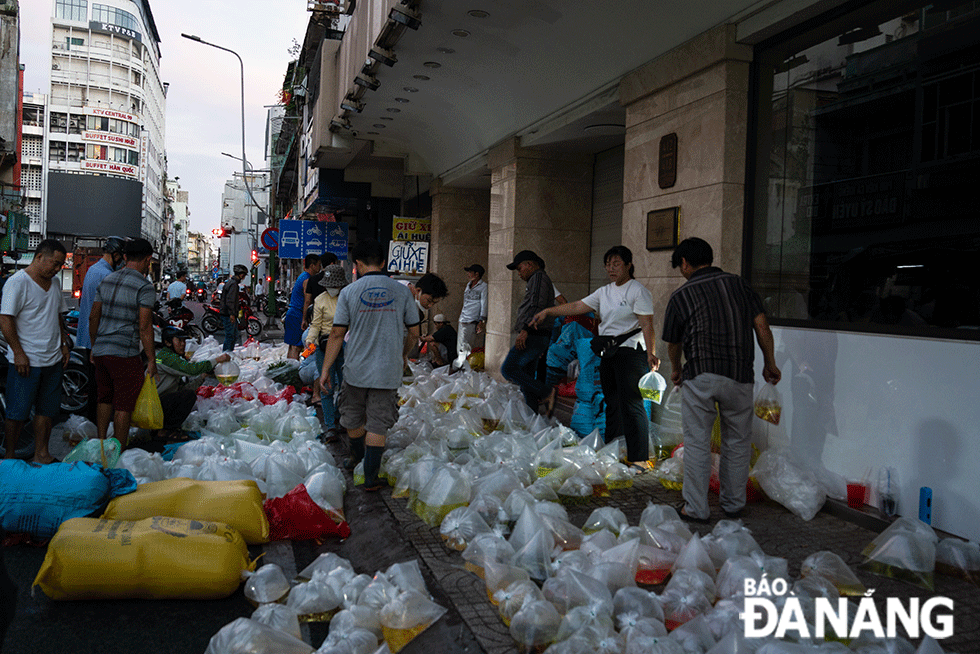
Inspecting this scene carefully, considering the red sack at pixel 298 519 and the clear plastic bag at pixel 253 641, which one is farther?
the red sack at pixel 298 519

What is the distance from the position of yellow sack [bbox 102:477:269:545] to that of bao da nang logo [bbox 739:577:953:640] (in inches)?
106

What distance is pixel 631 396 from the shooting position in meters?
5.70

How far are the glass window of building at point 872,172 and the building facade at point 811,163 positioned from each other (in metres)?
0.01

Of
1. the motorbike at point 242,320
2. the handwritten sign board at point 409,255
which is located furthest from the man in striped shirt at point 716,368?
the motorbike at point 242,320

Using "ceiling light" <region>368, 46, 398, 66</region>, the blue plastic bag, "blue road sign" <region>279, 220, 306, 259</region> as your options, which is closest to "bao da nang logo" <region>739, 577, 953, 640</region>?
the blue plastic bag

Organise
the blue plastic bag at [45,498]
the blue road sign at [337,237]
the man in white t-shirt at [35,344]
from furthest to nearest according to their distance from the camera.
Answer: the blue road sign at [337,237] → the man in white t-shirt at [35,344] → the blue plastic bag at [45,498]

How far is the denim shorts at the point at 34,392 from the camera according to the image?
18.0ft

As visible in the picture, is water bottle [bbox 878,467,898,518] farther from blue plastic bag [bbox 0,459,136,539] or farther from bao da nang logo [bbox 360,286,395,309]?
blue plastic bag [bbox 0,459,136,539]

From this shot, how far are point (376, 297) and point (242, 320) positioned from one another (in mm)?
14304

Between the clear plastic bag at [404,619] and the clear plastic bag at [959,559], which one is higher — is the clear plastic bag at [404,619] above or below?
below

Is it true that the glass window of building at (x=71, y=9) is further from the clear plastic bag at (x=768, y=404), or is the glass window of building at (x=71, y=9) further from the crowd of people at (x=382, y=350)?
the clear plastic bag at (x=768, y=404)

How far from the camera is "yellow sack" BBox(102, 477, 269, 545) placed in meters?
3.98

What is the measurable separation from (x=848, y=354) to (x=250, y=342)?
10884 mm

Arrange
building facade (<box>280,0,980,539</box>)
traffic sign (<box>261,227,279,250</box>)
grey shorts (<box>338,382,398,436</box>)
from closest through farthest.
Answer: building facade (<box>280,0,980,539</box>), grey shorts (<box>338,382,398,436</box>), traffic sign (<box>261,227,279,250</box>)
